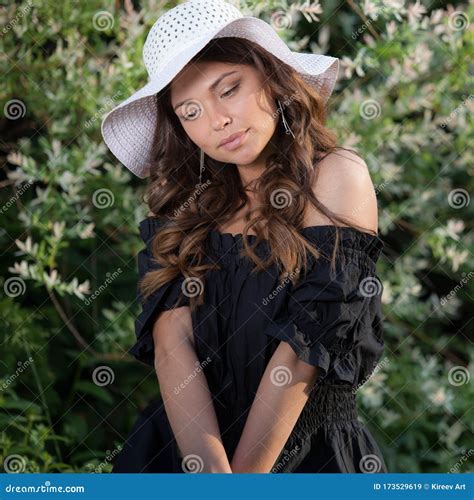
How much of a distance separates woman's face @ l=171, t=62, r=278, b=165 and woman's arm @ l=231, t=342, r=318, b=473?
43 centimetres

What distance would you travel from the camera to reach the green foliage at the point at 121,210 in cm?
320

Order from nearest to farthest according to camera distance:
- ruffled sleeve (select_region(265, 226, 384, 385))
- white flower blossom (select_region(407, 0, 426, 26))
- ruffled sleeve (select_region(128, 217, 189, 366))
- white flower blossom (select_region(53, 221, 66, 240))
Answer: ruffled sleeve (select_region(265, 226, 384, 385)) → ruffled sleeve (select_region(128, 217, 189, 366)) → white flower blossom (select_region(53, 221, 66, 240)) → white flower blossom (select_region(407, 0, 426, 26))

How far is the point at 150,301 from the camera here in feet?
7.27

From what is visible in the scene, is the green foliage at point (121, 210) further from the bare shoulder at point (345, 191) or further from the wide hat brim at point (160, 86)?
the bare shoulder at point (345, 191)

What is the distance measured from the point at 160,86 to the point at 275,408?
71 centimetres

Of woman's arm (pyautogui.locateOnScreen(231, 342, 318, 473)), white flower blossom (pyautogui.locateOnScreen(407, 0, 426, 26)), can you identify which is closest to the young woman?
woman's arm (pyautogui.locateOnScreen(231, 342, 318, 473))

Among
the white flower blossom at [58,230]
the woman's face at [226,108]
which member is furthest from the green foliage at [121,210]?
the woman's face at [226,108]

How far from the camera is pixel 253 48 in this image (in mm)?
2121

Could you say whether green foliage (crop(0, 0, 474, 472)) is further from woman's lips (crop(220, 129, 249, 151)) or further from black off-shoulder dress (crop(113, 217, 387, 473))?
woman's lips (crop(220, 129, 249, 151))

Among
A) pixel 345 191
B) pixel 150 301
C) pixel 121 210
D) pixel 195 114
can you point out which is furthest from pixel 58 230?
pixel 345 191

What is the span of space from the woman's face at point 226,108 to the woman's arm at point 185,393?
0.37 m

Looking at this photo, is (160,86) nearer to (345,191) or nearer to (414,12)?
(345,191)

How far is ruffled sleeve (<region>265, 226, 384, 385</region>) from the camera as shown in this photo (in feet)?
6.50

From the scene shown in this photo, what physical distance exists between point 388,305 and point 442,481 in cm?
133
